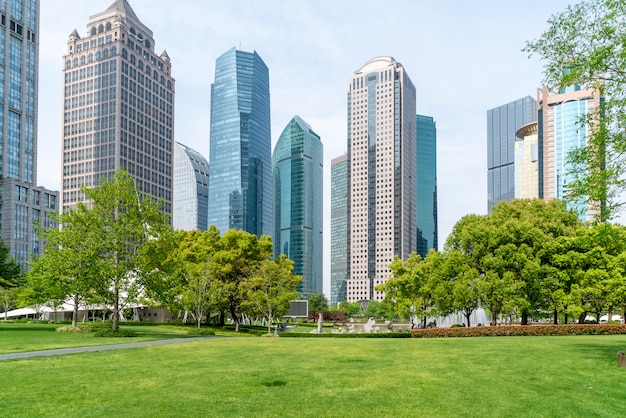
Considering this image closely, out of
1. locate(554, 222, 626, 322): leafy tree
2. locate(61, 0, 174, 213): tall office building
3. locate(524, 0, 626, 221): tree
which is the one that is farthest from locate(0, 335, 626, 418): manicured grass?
locate(61, 0, 174, 213): tall office building

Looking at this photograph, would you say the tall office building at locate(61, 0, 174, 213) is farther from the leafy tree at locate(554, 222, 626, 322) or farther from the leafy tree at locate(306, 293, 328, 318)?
the leafy tree at locate(554, 222, 626, 322)

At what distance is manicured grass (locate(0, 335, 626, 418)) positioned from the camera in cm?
1179

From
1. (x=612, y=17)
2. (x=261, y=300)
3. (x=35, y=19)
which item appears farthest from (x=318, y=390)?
(x=35, y=19)

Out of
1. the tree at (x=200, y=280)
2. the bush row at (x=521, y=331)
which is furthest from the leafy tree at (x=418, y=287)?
the tree at (x=200, y=280)

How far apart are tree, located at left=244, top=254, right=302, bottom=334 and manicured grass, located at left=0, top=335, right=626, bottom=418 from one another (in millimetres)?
32609

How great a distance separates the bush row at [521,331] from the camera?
40375 mm

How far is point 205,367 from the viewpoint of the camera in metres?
18.4

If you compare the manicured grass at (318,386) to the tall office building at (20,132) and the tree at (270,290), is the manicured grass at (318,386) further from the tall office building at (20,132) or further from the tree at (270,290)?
the tall office building at (20,132)

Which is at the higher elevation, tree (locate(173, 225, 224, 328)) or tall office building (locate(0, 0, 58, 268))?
tall office building (locate(0, 0, 58, 268))

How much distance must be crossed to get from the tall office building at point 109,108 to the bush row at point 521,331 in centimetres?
15635

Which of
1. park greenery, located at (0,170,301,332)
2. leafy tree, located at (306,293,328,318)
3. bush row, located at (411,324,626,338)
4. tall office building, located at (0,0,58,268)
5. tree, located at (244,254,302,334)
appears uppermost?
tall office building, located at (0,0,58,268)

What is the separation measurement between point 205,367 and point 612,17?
65.9 feet

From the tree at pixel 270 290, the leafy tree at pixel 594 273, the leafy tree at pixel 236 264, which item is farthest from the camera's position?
the leafy tree at pixel 236 264

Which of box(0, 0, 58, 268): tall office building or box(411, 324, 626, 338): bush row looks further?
box(0, 0, 58, 268): tall office building
